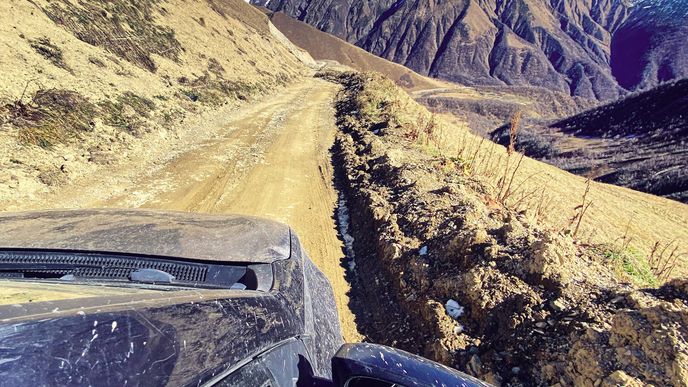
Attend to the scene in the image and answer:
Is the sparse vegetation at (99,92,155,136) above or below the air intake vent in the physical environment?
below

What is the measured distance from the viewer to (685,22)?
11831 centimetres

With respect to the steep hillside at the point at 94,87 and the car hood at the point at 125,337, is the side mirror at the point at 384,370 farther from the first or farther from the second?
the steep hillside at the point at 94,87

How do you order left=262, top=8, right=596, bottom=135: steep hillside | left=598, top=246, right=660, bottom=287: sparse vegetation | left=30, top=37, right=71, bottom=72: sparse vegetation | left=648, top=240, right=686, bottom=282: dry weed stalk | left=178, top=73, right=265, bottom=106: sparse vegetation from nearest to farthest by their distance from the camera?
left=598, top=246, right=660, bottom=287: sparse vegetation
left=648, top=240, right=686, bottom=282: dry weed stalk
left=30, top=37, right=71, bottom=72: sparse vegetation
left=178, top=73, right=265, bottom=106: sparse vegetation
left=262, top=8, right=596, bottom=135: steep hillside

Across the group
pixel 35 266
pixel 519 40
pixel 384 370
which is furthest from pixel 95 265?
pixel 519 40

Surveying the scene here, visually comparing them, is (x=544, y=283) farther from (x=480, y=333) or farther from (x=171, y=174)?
(x=171, y=174)

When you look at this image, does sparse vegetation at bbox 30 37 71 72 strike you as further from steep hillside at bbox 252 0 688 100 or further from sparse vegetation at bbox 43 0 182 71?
steep hillside at bbox 252 0 688 100

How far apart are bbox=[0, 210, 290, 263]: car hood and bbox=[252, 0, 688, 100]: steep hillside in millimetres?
112609

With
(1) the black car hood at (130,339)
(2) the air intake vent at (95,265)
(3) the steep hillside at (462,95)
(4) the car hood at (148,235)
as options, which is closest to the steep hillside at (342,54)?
(3) the steep hillside at (462,95)

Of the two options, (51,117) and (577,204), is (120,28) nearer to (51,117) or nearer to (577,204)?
(51,117)

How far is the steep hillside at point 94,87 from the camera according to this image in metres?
7.50

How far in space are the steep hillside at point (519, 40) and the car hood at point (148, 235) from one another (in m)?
113

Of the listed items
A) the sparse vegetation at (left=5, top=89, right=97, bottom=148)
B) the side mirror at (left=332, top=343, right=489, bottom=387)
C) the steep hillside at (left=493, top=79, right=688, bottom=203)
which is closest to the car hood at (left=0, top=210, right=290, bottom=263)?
the side mirror at (left=332, top=343, right=489, bottom=387)

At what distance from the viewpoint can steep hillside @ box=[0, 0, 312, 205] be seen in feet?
24.6

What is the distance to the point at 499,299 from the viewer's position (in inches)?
146
